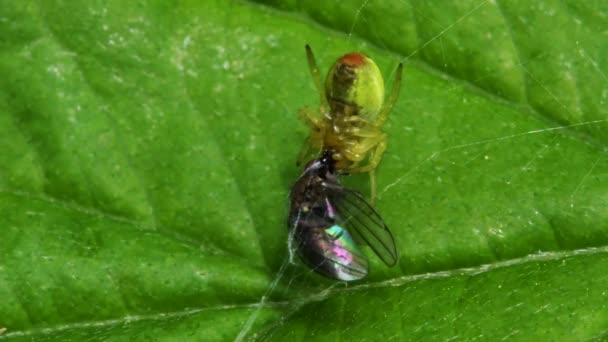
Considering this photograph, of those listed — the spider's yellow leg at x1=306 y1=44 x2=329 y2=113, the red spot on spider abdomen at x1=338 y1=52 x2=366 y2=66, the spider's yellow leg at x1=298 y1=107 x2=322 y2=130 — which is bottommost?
the spider's yellow leg at x1=298 y1=107 x2=322 y2=130

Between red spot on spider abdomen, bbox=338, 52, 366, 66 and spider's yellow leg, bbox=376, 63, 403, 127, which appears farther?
spider's yellow leg, bbox=376, 63, 403, 127

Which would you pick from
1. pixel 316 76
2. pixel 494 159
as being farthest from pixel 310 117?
pixel 494 159

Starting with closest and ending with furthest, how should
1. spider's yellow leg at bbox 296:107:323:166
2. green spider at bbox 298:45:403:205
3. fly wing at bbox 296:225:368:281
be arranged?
fly wing at bbox 296:225:368:281 < green spider at bbox 298:45:403:205 < spider's yellow leg at bbox 296:107:323:166

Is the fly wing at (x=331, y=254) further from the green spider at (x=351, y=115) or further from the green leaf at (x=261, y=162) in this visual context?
the green spider at (x=351, y=115)

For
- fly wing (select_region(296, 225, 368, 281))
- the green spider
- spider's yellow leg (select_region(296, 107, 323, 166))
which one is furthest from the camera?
spider's yellow leg (select_region(296, 107, 323, 166))

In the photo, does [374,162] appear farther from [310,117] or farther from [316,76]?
[316,76]

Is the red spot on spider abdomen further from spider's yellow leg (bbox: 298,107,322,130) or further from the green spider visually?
spider's yellow leg (bbox: 298,107,322,130)

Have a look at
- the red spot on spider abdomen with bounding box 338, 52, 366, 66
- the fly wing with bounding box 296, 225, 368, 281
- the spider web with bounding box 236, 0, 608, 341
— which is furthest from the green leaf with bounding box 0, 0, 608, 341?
the red spot on spider abdomen with bounding box 338, 52, 366, 66
